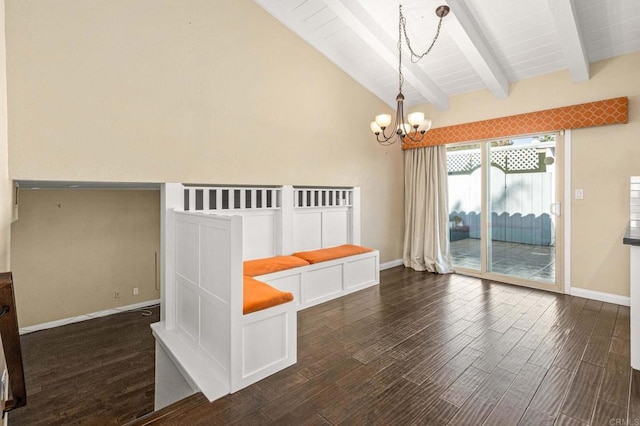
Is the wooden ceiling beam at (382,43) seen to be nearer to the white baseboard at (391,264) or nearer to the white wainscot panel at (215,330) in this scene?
the white baseboard at (391,264)

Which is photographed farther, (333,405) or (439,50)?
(439,50)

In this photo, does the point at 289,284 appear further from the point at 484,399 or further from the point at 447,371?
the point at 484,399

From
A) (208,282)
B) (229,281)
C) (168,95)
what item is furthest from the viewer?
(168,95)

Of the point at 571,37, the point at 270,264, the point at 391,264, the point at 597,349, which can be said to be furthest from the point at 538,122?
the point at 270,264

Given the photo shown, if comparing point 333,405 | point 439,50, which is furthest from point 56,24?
point 439,50

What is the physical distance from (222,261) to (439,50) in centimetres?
388

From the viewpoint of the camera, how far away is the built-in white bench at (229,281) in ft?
6.98

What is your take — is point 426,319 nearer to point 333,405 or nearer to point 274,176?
point 333,405

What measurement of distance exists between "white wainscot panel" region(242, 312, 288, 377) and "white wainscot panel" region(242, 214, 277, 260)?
151 centimetres

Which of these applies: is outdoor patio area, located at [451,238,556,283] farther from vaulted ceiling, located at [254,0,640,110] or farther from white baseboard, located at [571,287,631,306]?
vaulted ceiling, located at [254,0,640,110]

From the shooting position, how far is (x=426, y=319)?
3.26 m

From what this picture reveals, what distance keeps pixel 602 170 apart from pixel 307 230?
3.69m

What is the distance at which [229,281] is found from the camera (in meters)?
2.10

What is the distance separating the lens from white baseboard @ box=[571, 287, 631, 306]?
364 centimetres
